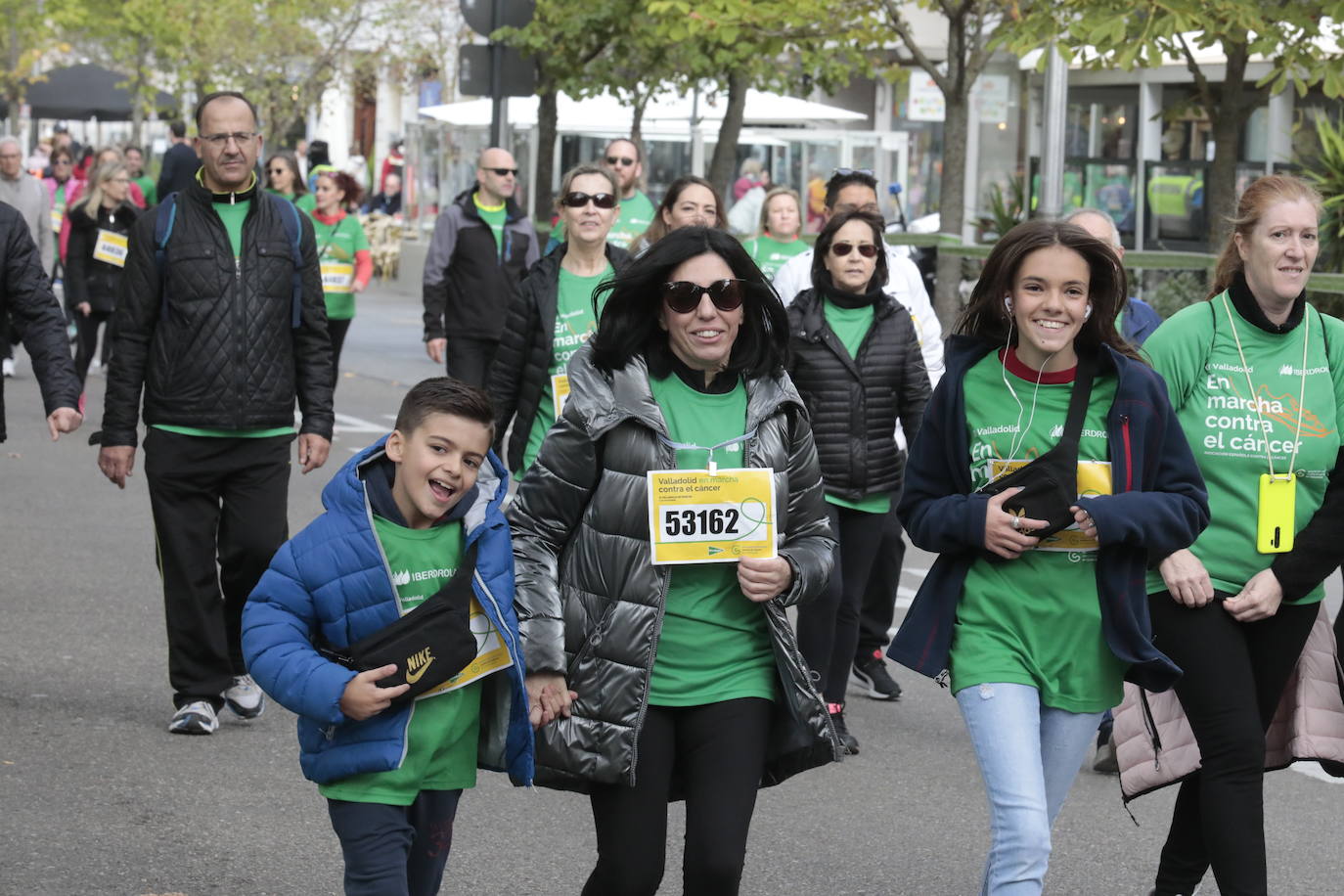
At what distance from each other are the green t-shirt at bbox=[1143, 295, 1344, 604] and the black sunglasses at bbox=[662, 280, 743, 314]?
1.12 meters

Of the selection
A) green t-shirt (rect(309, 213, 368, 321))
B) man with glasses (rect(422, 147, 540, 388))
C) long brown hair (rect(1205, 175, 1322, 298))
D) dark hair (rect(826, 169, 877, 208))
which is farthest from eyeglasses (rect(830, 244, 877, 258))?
green t-shirt (rect(309, 213, 368, 321))

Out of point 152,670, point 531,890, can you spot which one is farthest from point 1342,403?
point 152,670

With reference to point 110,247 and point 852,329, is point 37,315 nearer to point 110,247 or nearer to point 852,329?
point 852,329

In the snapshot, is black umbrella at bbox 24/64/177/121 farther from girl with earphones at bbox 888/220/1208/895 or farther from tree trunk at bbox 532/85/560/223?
girl with earphones at bbox 888/220/1208/895

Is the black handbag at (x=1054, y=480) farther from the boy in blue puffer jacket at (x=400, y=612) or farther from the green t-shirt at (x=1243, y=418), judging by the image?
the boy in blue puffer jacket at (x=400, y=612)

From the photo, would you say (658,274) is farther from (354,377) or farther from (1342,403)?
(354,377)

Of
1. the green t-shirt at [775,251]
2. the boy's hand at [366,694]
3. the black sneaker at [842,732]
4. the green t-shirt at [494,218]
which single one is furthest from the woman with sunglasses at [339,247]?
the boy's hand at [366,694]

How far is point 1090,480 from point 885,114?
32.8m

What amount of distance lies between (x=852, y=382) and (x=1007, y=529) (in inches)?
112

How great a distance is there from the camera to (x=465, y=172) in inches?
1220

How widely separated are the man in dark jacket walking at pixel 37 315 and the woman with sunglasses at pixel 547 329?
1469 mm

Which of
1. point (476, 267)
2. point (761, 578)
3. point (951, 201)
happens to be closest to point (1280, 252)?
point (761, 578)

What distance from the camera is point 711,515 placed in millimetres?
4164

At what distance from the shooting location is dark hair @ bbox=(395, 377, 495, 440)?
4.11m
